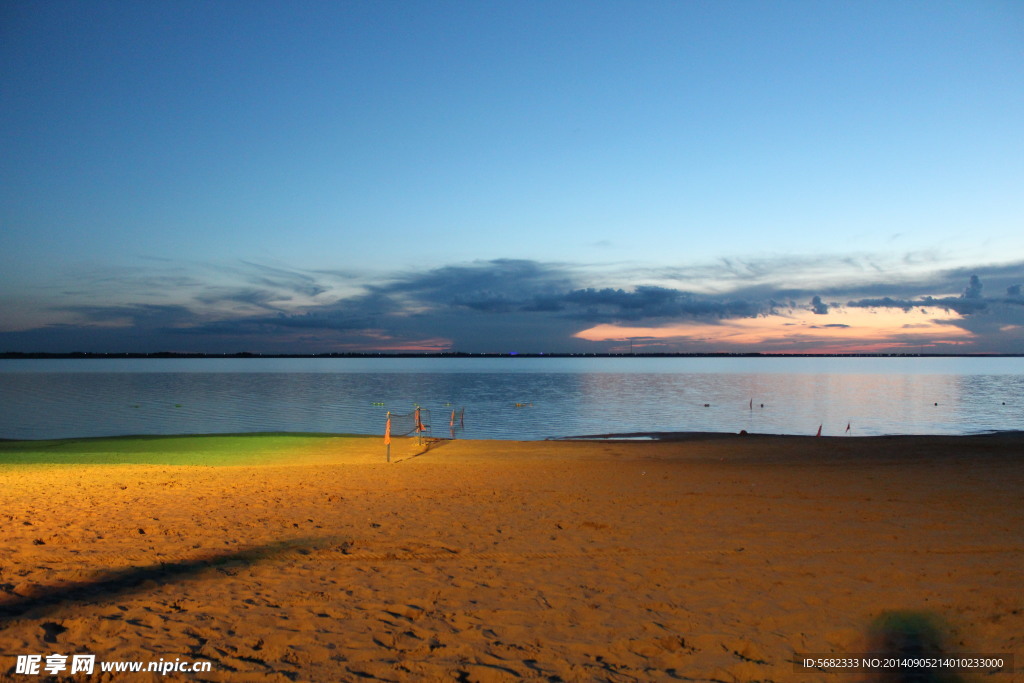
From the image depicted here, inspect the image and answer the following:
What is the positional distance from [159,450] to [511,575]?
73.3 ft

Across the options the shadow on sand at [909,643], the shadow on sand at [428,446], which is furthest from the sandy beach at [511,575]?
the shadow on sand at [428,446]

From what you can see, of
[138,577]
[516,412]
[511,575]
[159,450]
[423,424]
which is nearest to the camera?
[138,577]

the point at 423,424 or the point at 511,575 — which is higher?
the point at 511,575

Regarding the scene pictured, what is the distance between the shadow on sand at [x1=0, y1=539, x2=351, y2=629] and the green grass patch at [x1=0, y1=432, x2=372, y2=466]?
13.6m

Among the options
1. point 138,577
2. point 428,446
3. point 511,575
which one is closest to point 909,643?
point 511,575

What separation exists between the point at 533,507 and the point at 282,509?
4.55 meters

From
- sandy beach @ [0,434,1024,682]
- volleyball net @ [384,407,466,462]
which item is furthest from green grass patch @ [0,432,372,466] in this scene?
sandy beach @ [0,434,1024,682]

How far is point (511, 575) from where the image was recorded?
7.87 metres

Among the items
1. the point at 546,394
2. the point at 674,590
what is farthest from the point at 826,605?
the point at 546,394

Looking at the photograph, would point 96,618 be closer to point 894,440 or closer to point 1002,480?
point 1002,480

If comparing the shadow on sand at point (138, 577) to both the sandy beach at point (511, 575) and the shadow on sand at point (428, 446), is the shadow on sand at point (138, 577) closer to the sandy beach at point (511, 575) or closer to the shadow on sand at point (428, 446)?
the sandy beach at point (511, 575)

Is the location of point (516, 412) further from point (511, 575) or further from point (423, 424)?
point (511, 575)

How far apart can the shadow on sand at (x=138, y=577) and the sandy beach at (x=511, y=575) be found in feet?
0.13

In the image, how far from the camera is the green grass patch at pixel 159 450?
70.2 ft
